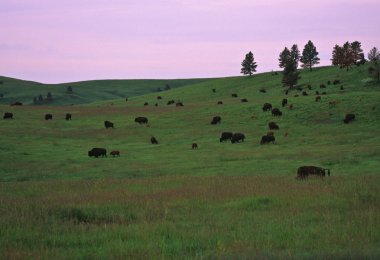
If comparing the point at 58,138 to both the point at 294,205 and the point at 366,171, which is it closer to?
the point at 366,171

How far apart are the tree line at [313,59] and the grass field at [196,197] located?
31.0m

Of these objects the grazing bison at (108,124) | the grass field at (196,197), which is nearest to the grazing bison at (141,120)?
the grazing bison at (108,124)

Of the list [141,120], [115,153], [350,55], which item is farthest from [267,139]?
[350,55]

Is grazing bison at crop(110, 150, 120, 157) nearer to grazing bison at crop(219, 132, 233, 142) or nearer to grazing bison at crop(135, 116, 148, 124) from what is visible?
grazing bison at crop(219, 132, 233, 142)

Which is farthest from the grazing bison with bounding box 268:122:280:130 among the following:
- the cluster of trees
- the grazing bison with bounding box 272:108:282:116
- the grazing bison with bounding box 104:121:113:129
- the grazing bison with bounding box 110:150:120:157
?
the cluster of trees

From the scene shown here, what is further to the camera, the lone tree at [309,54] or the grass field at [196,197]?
the lone tree at [309,54]

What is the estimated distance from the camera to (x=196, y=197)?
49.2 ft

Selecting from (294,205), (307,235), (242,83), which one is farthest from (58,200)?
(242,83)

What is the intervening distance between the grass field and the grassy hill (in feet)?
350

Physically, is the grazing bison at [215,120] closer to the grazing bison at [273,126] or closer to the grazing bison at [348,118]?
the grazing bison at [273,126]

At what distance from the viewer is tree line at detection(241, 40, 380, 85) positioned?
74500 millimetres

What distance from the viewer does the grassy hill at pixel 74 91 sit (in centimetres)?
14809

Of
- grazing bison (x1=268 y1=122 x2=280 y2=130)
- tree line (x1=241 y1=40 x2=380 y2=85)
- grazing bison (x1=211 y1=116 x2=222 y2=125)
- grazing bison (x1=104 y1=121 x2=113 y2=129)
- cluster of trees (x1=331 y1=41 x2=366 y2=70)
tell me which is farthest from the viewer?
cluster of trees (x1=331 y1=41 x2=366 y2=70)

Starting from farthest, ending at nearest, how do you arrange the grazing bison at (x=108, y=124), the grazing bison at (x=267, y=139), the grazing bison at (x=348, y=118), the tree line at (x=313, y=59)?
the tree line at (x=313, y=59), the grazing bison at (x=108, y=124), the grazing bison at (x=348, y=118), the grazing bison at (x=267, y=139)
